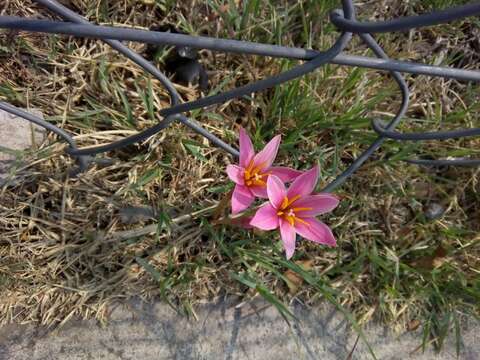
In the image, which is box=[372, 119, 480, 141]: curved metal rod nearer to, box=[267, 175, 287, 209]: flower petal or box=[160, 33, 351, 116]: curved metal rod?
box=[267, 175, 287, 209]: flower petal

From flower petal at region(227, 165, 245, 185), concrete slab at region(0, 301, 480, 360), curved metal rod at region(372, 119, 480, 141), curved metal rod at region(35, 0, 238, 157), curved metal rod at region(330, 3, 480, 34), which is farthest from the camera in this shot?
concrete slab at region(0, 301, 480, 360)

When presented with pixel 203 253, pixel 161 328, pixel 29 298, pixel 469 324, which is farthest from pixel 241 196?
pixel 469 324

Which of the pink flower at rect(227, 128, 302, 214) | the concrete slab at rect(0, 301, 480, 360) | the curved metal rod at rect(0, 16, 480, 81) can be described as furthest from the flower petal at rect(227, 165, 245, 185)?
the concrete slab at rect(0, 301, 480, 360)

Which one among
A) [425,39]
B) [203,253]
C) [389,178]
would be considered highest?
[425,39]

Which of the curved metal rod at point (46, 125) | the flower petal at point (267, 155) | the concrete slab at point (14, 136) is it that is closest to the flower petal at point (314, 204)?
the flower petal at point (267, 155)

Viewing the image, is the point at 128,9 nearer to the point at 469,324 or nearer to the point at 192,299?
the point at 192,299

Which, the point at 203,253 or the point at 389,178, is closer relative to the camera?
the point at 203,253
